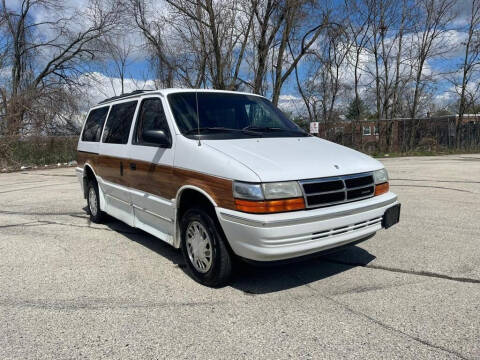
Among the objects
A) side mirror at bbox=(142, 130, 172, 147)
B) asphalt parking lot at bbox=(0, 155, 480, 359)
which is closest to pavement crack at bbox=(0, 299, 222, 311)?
asphalt parking lot at bbox=(0, 155, 480, 359)

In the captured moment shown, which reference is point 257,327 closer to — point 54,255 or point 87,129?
point 54,255

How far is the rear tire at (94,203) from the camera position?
21.2 feet

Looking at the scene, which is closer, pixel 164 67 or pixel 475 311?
pixel 475 311

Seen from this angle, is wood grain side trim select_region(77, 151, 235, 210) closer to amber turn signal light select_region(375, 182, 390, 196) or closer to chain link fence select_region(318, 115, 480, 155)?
amber turn signal light select_region(375, 182, 390, 196)

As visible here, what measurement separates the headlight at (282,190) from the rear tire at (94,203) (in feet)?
13.4

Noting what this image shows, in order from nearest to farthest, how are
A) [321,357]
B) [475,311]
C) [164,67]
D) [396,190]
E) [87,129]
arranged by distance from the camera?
[321,357], [475,311], [87,129], [396,190], [164,67]

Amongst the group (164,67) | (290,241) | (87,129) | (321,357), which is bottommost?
(321,357)

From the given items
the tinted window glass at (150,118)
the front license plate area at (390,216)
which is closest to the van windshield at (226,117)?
the tinted window glass at (150,118)

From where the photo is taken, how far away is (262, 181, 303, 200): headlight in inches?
127

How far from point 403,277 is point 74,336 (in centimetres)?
312

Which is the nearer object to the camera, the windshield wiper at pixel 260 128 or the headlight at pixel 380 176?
the headlight at pixel 380 176

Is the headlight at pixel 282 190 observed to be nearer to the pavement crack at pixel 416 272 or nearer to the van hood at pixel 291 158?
the van hood at pixel 291 158

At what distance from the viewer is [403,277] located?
3949 millimetres

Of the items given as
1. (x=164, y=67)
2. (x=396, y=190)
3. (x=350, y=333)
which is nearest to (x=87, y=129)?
(x=350, y=333)
